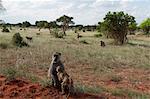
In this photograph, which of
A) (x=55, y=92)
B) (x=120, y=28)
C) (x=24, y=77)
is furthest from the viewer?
(x=120, y=28)

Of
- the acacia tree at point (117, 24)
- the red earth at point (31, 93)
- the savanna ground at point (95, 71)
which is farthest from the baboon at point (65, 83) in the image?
the acacia tree at point (117, 24)

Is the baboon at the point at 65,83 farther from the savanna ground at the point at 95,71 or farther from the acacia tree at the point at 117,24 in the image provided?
the acacia tree at the point at 117,24

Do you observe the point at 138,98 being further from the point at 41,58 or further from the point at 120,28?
the point at 120,28

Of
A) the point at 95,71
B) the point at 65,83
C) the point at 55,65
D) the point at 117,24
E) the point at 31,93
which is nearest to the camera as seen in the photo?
the point at 65,83

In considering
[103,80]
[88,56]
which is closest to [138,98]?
[103,80]

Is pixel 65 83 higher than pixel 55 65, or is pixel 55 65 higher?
pixel 55 65

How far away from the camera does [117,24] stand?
43781 millimetres

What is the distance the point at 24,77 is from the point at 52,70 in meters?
2.77

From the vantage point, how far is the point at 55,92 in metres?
10.9

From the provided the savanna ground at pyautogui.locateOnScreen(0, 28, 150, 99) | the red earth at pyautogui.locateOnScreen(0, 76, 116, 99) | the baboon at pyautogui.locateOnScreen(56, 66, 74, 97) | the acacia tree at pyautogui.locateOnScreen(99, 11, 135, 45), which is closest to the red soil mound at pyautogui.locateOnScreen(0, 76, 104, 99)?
the red earth at pyautogui.locateOnScreen(0, 76, 116, 99)

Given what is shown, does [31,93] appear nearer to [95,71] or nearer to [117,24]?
[95,71]

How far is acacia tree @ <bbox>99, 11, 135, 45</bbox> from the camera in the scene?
43188mm

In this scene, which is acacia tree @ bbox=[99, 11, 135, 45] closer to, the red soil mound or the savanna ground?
the savanna ground

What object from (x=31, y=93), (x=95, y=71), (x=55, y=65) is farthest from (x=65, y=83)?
(x=95, y=71)
